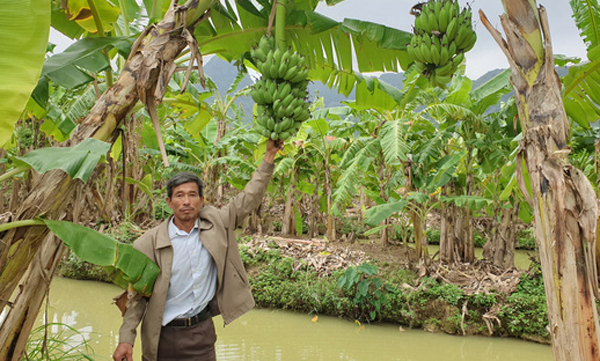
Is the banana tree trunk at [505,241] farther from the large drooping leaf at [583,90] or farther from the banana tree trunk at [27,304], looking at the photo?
the banana tree trunk at [27,304]

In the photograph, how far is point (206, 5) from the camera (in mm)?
1908

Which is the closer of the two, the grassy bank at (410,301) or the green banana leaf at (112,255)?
the green banana leaf at (112,255)

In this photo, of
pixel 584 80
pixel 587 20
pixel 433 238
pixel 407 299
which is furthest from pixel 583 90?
pixel 433 238

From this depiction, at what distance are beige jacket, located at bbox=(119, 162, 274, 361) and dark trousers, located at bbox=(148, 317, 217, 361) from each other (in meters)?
0.06

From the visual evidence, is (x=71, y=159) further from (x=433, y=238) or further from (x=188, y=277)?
(x=433, y=238)

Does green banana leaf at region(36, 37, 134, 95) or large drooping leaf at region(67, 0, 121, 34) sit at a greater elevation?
large drooping leaf at region(67, 0, 121, 34)

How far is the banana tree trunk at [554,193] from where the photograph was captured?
1.73 m

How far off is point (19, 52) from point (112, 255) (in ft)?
2.67

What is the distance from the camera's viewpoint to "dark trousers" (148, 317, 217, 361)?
200 cm

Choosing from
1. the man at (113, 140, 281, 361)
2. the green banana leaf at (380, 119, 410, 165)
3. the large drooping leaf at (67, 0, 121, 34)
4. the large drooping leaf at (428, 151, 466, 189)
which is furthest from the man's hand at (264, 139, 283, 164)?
the large drooping leaf at (428, 151, 466, 189)

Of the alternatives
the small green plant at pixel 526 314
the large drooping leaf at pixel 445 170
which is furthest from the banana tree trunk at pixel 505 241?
the large drooping leaf at pixel 445 170

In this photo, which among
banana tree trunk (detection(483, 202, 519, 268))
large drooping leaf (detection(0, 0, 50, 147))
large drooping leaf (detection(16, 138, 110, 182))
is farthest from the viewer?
banana tree trunk (detection(483, 202, 519, 268))

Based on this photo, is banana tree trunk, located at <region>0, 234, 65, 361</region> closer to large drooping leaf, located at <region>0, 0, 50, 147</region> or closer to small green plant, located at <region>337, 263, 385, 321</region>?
large drooping leaf, located at <region>0, 0, 50, 147</region>

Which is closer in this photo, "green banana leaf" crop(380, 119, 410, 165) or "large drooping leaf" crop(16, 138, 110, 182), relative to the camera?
"large drooping leaf" crop(16, 138, 110, 182)
